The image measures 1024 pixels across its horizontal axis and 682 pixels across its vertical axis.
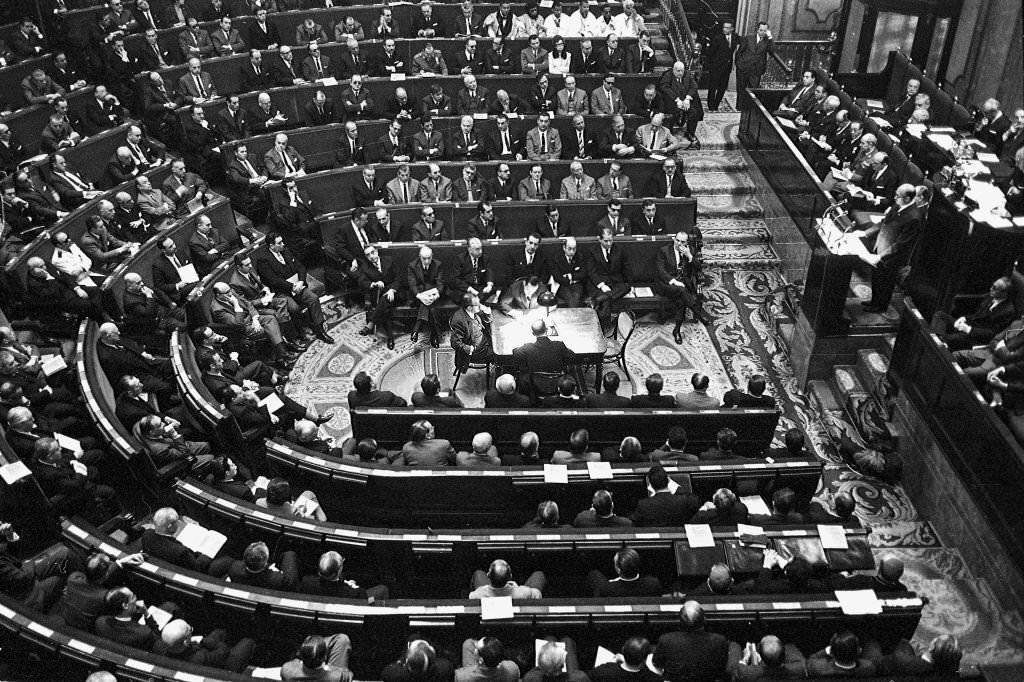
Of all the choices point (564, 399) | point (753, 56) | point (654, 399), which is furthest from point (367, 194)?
point (753, 56)

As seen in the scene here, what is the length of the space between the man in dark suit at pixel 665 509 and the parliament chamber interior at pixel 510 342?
26 millimetres

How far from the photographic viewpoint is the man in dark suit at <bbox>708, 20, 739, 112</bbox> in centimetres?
1570

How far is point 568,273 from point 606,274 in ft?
1.67

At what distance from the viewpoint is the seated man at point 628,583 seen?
257 inches

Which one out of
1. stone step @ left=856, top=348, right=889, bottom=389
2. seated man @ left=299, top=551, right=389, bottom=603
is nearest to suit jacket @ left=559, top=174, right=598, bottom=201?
stone step @ left=856, top=348, right=889, bottom=389

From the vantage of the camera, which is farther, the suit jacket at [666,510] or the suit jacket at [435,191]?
the suit jacket at [435,191]

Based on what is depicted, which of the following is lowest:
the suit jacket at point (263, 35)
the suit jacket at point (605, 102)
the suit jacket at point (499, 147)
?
the suit jacket at point (499, 147)

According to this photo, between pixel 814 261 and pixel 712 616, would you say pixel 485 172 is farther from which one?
pixel 712 616

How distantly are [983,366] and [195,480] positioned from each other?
7471 millimetres

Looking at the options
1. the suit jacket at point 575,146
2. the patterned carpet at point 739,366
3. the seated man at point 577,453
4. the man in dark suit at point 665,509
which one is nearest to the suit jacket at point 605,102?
the suit jacket at point 575,146

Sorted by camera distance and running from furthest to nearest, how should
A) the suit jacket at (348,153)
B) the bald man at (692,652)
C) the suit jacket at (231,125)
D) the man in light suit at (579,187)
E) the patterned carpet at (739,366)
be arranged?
the suit jacket at (231,125) < the suit jacket at (348,153) < the man in light suit at (579,187) < the patterned carpet at (739,366) < the bald man at (692,652)

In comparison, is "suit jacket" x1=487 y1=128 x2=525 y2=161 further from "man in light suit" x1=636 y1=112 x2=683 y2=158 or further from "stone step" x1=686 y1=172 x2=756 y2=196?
"stone step" x1=686 y1=172 x2=756 y2=196

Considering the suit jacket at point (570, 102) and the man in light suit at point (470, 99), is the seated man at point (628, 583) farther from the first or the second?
the man in light suit at point (470, 99)

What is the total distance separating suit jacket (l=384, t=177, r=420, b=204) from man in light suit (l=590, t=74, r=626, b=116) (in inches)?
148
